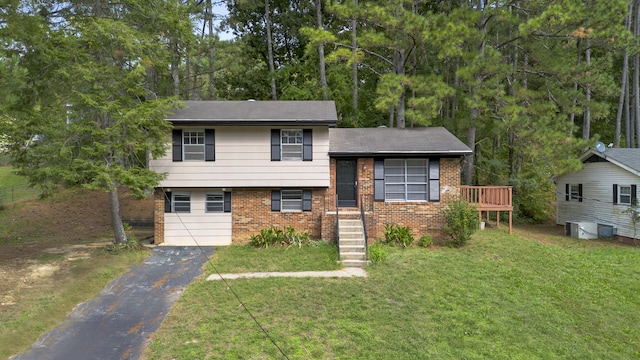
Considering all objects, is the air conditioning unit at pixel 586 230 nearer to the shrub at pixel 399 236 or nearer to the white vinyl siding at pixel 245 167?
the shrub at pixel 399 236

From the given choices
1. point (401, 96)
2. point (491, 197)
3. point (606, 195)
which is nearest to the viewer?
point (491, 197)

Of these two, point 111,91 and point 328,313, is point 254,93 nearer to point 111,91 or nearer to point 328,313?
point 111,91

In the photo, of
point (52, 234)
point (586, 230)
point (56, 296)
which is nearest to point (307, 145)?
point (56, 296)

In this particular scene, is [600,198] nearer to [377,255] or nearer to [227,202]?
[377,255]

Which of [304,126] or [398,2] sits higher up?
[398,2]

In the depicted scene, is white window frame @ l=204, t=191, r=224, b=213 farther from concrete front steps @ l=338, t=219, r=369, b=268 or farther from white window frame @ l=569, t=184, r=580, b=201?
white window frame @ l=569, t=184, r=580, b=201

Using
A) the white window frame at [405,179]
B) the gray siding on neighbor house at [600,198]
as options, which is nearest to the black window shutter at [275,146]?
the white window frame at [405,179]

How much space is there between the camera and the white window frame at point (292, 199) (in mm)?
11500

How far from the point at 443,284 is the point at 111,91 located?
10423mm

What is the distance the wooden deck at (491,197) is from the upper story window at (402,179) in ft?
5.67

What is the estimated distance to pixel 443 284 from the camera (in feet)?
24.4

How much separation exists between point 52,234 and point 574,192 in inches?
903

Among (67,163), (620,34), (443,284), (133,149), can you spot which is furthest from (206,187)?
(620,34)

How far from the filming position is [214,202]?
37.6ft
